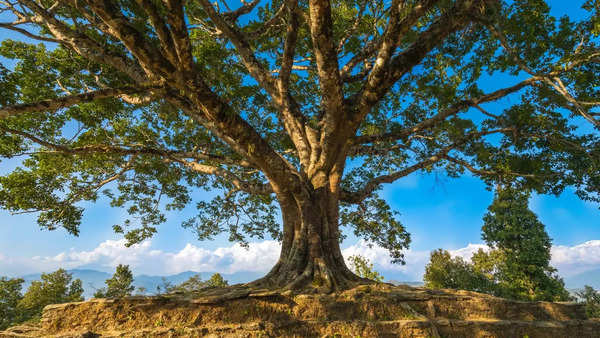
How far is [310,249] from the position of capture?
7363 mm

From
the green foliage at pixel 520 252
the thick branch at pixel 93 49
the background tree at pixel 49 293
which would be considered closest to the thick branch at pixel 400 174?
the thick branch at pixel 93 49

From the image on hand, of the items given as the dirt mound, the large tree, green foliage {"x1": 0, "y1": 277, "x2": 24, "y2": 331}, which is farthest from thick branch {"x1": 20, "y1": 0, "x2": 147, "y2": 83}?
green foliage {"x1": 0, "y1": 277, "x2": 24, "y2": 331}

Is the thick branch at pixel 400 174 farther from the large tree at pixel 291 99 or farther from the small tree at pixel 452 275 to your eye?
the small tree at pixel 452 275

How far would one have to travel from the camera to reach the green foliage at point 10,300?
2755 centimetres

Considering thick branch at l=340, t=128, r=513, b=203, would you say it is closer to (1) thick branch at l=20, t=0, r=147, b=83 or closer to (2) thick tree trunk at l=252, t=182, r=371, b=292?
(2) thick tree trunk at l=252, t=182, r=371, b=292

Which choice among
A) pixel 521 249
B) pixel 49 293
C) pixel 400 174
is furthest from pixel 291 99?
pixel 49 293

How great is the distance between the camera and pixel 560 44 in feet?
22.6

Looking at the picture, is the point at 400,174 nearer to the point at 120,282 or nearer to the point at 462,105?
the point at 462,105

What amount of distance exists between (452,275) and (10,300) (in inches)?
1819

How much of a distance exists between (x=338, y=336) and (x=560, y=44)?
8.48 metres

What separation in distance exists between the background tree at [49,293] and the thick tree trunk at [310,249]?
30.0 metres

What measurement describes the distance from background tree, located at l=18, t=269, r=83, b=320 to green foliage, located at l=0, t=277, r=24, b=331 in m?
0.62

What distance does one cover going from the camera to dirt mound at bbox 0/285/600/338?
514 cm

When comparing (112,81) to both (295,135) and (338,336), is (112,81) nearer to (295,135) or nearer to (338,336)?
(295,135)
